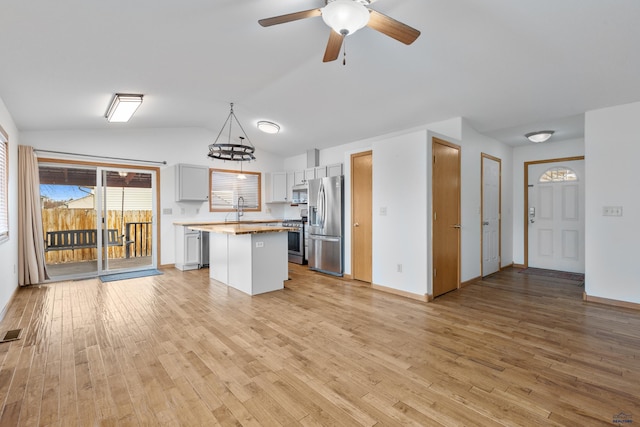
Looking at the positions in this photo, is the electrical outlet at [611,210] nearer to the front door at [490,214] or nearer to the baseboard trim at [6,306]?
the front door at [490,214]

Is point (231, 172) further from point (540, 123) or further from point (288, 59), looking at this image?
point (540, 123)

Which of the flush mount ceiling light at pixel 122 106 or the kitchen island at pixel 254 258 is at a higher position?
the flush mount ceiling light at pixel 122 106

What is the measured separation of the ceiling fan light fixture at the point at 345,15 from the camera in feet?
6.45

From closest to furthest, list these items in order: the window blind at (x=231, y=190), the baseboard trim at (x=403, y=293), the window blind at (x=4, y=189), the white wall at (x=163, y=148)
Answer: the window blind at (x=4, y=189)
the baseboard trim at (x=403, y=293)
the white wall at (x=163, y=148)
the window blind at (x=231, y=190)

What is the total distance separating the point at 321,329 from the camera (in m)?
2.94

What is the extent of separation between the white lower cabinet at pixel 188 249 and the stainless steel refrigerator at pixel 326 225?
2239 mm

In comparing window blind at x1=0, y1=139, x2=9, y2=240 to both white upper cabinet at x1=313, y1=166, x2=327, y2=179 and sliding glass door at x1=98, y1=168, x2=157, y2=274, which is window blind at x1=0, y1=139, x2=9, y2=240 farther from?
white upper cabinet at x1=313, y1=166, x2=327, y2=179

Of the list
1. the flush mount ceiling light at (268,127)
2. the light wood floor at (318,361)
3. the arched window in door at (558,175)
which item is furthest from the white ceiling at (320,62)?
the light wood floor at (318,361)

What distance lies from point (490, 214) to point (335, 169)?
2958mm

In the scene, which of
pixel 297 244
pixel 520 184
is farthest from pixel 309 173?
pixel 520 184

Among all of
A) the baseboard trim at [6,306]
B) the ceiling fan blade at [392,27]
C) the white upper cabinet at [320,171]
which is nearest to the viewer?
the ceiling fan blade at [392,27]

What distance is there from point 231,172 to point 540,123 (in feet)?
19.4

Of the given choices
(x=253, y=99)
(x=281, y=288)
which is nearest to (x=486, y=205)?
(x=281, y=288)

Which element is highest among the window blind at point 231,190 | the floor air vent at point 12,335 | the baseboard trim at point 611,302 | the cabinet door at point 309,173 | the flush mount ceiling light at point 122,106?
the flush mount ceiling light at point 122,106
